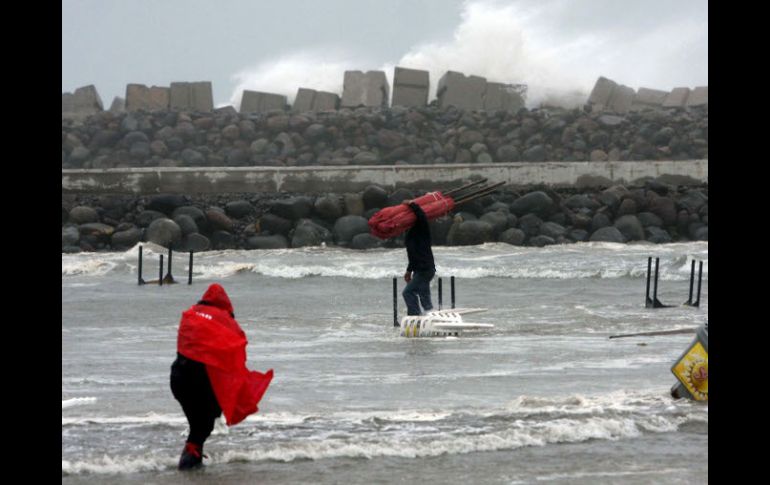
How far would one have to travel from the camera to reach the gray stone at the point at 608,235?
33.8 meters

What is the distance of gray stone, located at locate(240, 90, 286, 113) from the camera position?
2023 inches

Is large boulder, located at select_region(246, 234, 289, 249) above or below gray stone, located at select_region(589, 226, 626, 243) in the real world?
below

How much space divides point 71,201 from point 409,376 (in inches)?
1038

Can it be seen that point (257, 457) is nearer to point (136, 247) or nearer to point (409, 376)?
point (409, 376)

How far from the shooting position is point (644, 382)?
10789 millimetres

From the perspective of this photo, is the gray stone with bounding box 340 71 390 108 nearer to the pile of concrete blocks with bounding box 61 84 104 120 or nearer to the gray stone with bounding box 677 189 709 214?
the pile of concrete blocks with bounding box 61 84 104 120

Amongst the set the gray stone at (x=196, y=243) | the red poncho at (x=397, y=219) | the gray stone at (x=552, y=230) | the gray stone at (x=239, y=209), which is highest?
the red poncho at (x=397, y=219)

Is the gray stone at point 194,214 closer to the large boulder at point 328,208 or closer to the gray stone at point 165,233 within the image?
the gray stone at point 165,233

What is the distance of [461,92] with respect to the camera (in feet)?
164

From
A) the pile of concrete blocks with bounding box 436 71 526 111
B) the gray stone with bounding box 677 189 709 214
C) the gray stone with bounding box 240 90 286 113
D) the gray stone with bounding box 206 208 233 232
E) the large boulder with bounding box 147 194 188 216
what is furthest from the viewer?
the gray stone with bounding box 240 90 286 113

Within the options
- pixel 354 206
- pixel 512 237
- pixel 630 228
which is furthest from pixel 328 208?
pixel 630 228

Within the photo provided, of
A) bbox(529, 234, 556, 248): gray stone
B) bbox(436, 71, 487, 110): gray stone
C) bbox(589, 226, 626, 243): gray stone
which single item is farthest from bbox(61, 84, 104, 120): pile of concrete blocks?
bbox(589, 226, 626, 243): gray stone

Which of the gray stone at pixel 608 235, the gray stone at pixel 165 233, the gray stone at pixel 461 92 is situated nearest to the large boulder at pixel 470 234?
the gray stone at pixel 608 235

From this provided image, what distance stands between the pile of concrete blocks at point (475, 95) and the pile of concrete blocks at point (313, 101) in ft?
13.1
